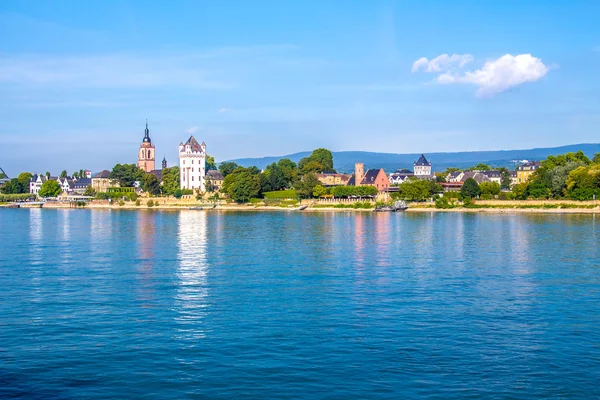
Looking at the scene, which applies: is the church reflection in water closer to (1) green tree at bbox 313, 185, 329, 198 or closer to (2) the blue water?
(2) the blue water

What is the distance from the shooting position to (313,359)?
14.5 metres

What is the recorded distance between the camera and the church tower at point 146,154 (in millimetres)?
146500

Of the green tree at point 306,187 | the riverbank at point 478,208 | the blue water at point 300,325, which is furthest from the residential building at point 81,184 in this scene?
the blue water at point 300,325

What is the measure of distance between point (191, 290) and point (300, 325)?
6139 millimetres

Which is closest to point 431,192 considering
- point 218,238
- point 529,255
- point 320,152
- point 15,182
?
point 320,152

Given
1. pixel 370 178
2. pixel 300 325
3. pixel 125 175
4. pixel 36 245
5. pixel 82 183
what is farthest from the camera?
pixel 82 183

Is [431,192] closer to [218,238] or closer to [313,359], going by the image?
[218,238]

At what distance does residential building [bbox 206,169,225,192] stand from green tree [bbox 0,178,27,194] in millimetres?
49329

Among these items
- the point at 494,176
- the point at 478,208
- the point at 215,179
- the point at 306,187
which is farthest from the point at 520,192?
the point at 215,179

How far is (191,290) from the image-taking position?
22344 millimetres

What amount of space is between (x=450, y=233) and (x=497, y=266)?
60.6ft

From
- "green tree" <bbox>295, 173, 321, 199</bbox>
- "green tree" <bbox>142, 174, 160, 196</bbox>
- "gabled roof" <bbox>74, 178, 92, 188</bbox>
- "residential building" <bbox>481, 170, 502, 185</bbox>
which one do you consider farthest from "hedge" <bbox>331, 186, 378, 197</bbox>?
"gabled roof" <bbox>74, 178, 92, 188</bbox>

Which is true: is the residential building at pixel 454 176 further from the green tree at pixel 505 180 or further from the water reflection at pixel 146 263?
the water reflection at pixel 146 263

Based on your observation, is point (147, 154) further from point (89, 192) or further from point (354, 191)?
point (354, 191)
